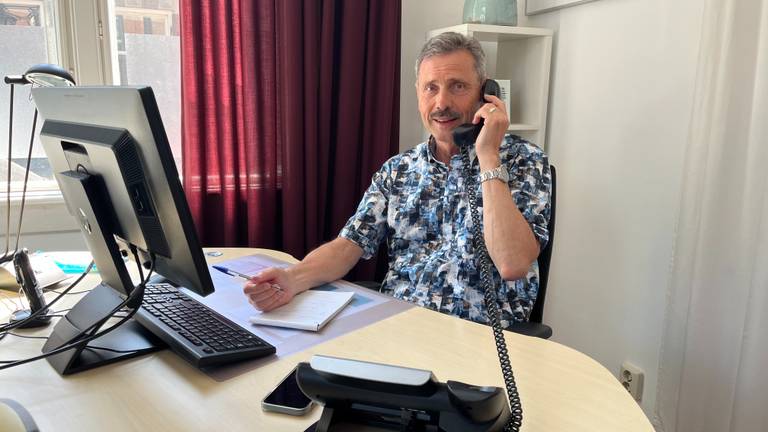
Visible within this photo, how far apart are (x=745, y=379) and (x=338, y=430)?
130 cm

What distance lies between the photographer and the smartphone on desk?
0.84 m

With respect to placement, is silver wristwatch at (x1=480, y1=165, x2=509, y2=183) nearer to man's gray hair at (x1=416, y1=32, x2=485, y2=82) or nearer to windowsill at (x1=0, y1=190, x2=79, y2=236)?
man's gray hair at (x1=416, y1=32, x2=485, y2=82)

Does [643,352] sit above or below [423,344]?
below

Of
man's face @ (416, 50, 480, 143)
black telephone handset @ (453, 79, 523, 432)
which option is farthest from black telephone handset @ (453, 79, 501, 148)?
man's face @ (416, 50, 480, 143)

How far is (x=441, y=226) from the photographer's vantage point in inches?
63.1

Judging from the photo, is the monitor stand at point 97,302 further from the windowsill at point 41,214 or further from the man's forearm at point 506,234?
the windowsill at point 41,214

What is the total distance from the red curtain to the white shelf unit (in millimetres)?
366

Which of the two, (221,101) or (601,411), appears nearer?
(601,411)

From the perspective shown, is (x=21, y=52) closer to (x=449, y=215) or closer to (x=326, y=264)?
(x=326, y=264)

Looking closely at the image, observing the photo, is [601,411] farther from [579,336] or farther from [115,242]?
[579,336]

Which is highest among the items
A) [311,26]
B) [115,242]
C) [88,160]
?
[311,26]

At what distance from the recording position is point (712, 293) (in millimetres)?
1555

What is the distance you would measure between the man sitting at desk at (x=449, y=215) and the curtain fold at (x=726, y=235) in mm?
460

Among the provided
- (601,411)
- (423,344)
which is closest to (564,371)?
(601,411)
